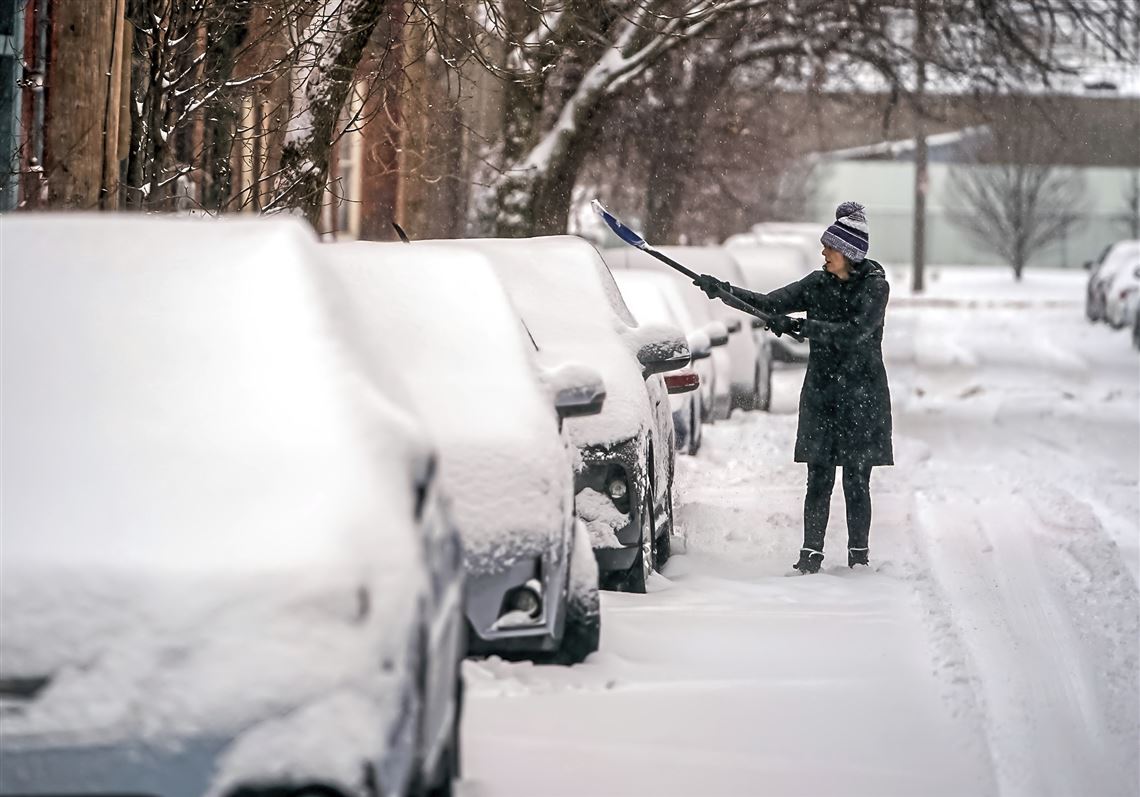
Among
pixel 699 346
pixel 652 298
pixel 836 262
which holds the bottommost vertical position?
pixel 699 346

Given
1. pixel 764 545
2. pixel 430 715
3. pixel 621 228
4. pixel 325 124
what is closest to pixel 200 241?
pixel 430 715

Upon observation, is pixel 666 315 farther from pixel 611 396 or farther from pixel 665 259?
pixel 611 396

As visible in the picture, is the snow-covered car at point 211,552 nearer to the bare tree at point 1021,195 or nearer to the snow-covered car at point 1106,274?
the snow-covered car at point 1106,274

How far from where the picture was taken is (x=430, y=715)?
3756mm

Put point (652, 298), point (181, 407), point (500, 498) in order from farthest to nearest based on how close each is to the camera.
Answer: point (652, 298) < point (500, 498) < point (181, 407)

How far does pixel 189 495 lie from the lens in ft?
11.8

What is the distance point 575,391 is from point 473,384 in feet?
1.52

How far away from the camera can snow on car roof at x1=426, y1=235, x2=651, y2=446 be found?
768 cm

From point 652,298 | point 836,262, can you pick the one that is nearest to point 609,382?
point 836,262

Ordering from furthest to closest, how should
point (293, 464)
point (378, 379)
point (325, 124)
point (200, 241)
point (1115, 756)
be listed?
point (325, 124) < point (1115, 756) < point (200, 241) < point (378, 379) < point (293, 464)

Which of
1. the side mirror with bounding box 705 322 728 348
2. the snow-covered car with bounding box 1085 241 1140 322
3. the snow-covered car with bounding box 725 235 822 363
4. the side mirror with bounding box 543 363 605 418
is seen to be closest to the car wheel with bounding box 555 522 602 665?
the side mirror with bounding box 543 363 605 418

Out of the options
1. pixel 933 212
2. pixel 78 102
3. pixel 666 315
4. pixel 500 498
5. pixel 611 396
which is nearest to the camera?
pixel 500 498

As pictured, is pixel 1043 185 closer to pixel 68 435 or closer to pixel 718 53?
pixel 718 53

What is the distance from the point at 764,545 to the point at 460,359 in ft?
12.5
